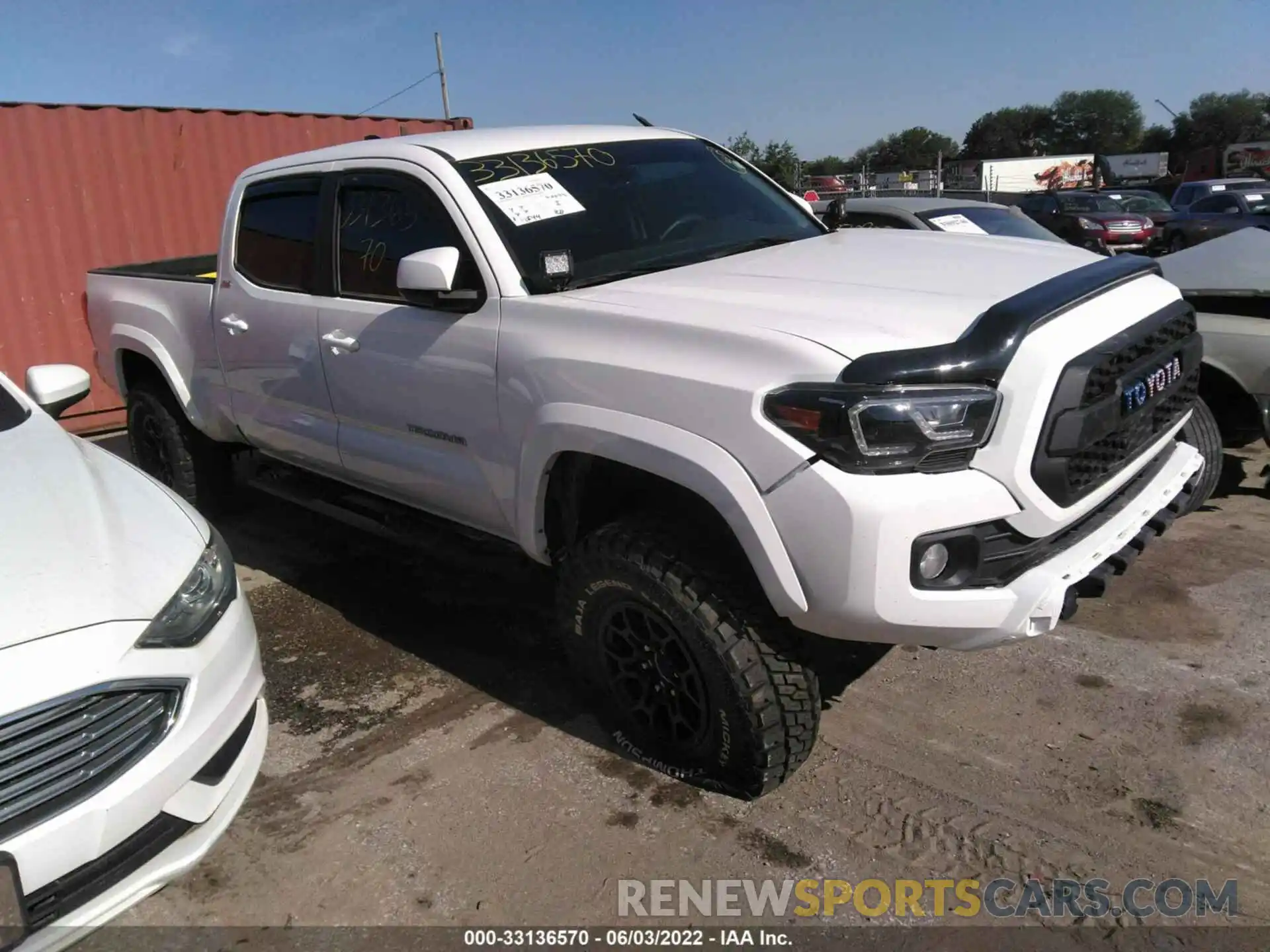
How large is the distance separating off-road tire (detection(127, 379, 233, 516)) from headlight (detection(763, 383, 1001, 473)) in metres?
3.94

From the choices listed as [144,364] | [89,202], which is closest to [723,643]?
[144,364]

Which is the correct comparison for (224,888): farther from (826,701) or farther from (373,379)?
(826,701)

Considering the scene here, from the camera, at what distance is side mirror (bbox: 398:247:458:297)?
2.97m

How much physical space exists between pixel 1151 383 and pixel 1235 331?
6.42ft

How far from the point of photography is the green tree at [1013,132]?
102m

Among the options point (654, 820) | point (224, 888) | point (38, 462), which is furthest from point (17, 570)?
point (654, 820)

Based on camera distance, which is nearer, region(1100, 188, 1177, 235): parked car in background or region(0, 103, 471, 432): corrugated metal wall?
region(0, 103, 471, 432): corrugated metal wall

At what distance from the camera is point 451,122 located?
32.7 ft

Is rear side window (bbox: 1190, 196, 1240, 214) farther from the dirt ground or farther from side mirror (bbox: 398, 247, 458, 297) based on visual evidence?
side mirror (bbox: 398, 247, 458, 297)

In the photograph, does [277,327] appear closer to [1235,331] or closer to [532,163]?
[532,163]

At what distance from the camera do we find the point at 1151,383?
108 inches

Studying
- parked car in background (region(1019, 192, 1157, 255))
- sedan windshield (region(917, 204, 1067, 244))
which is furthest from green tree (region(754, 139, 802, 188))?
sedan windshield (region(917, 204, 1067, 244))

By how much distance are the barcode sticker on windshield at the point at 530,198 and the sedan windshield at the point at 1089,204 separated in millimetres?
16356

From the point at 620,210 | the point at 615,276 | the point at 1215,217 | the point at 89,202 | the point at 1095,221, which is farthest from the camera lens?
the point at 1095,221
